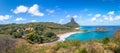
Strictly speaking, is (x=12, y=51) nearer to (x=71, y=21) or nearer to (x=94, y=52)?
(x=94, y=52)

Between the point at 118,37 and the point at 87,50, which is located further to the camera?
the point at 118,37

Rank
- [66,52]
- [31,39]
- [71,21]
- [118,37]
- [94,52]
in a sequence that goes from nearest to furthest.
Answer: [94,52] → [66,52] → [118,37] → [31,39] → [71,21]

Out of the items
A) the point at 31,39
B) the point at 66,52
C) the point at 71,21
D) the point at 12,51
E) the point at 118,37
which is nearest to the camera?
the point at 12,51

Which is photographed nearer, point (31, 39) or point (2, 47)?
point (2, 47)

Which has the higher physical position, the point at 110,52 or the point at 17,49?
the point at 17,49

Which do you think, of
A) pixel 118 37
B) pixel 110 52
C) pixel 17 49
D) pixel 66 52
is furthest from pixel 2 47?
pixel 118 37

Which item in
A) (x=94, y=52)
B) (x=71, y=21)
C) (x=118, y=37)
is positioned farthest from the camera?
(x=71, y=21)

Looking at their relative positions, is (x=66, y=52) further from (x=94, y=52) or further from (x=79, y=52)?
(x=94, y=52)

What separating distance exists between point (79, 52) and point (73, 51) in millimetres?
1755

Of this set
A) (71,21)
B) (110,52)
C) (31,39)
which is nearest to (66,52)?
(110,52)

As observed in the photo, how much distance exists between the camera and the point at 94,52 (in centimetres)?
1572

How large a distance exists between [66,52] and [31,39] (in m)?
31.5

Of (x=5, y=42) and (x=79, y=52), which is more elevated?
(x=5, y=42)

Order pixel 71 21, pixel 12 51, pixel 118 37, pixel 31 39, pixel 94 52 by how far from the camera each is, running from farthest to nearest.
→ pixel 71 21 → pixel 31 39 → pixel 118 37 → pixel 94 52 → pixel 12 51
